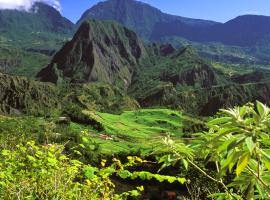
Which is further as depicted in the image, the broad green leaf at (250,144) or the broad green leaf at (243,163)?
the broad green leaf at (243,163)

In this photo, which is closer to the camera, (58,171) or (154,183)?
(58,171)

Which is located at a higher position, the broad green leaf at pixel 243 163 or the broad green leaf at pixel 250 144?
the broad green leaf at pixel 250 144

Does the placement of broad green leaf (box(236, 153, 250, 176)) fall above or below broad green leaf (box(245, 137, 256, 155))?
below

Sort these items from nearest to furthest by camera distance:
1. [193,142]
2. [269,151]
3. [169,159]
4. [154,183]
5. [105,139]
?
[269,151] → [169,159] → [193,142] → [154,183] → [105,139]

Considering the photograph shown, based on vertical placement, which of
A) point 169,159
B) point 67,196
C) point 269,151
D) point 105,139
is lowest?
point 105,139

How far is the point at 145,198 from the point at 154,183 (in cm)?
1615

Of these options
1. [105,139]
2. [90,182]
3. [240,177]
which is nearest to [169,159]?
[240,177]

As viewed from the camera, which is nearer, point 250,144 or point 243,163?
point 250,144

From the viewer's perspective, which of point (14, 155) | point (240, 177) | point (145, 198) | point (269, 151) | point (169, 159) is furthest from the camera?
point (145, 198)

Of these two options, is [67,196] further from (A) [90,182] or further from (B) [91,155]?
(B) [91,155]

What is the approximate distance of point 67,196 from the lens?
10.7m

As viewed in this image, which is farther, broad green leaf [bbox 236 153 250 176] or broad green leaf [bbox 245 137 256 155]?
broad green leaf [bbox 236 153 250 176]

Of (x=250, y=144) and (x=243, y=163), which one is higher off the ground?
(x=250, y=144)

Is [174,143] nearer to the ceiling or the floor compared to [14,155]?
nearer to the ceiling
